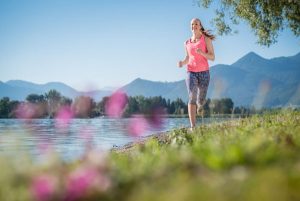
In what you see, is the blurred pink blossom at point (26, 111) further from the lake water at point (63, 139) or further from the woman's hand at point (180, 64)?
the woman's hand at point (180, 64)

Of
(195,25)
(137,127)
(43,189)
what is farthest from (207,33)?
(43,189)

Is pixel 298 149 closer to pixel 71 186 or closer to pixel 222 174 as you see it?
pixel 222 174

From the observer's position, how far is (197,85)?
1324 centimetres

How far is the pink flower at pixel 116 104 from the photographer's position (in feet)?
17.4

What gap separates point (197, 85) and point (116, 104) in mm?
8002

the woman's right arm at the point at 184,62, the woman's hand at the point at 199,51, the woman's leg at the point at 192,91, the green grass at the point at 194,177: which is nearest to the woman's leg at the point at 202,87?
the woman's leg at the point at 192,91

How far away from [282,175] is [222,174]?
478 millimetres

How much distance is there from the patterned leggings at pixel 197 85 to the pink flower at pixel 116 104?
24.6 ft

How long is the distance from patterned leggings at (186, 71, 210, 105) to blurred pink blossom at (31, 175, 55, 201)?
32.1 feet

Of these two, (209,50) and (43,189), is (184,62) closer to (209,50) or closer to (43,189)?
(209,50)

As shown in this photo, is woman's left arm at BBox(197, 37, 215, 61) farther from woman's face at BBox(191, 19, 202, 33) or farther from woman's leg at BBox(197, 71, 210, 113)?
A: woman's leg at BBox(197, 71, 210, 113)

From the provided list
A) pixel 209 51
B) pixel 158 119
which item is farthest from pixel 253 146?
pixel 209 51

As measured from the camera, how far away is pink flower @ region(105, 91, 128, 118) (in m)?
5.29

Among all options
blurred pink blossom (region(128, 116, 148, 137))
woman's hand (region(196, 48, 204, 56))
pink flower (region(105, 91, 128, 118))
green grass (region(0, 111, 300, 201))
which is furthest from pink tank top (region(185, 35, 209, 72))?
green grass (region(0, 111, 300, 201))
